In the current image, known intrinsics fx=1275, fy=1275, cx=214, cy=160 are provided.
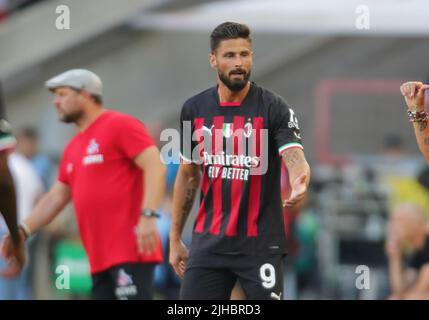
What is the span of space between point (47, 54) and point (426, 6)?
548cm

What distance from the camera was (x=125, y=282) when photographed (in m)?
Answer: 9.30

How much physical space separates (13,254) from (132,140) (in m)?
1.33

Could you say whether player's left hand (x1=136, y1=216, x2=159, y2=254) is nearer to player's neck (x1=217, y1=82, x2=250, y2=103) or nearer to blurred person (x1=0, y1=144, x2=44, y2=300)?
player's neck (x1=217, y1=82, x2=250, y2=103)

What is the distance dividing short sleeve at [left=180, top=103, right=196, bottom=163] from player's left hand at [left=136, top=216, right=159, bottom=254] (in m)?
0.79

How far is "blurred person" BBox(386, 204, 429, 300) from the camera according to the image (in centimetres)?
1100

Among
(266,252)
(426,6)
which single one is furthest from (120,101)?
(266,252)

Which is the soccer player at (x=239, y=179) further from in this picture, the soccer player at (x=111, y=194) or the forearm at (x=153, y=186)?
the soccer player at (x=111, y=194)

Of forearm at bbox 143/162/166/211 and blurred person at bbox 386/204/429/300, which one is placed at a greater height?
forearm at bbox 143/162/166/211

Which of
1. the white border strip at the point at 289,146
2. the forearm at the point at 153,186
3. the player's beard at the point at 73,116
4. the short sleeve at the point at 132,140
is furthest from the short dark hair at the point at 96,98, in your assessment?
the white border strip at the point at 289,146

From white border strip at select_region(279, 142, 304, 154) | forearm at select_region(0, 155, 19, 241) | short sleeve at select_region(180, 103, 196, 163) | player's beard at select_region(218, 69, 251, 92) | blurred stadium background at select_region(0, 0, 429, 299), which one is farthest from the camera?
blurred stadium background at select_region(0, 0, 429, 299)

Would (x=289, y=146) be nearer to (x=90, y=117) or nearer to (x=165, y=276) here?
(x=90, y=117)

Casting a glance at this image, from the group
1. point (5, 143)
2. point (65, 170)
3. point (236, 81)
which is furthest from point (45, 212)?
point (236, 81)

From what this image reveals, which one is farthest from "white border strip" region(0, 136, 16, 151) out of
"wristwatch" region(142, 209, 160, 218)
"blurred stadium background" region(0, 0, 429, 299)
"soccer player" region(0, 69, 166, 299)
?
"blurred stadium background" region(0, 0, 429, 299)

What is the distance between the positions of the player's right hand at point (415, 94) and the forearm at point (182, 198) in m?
1.49
